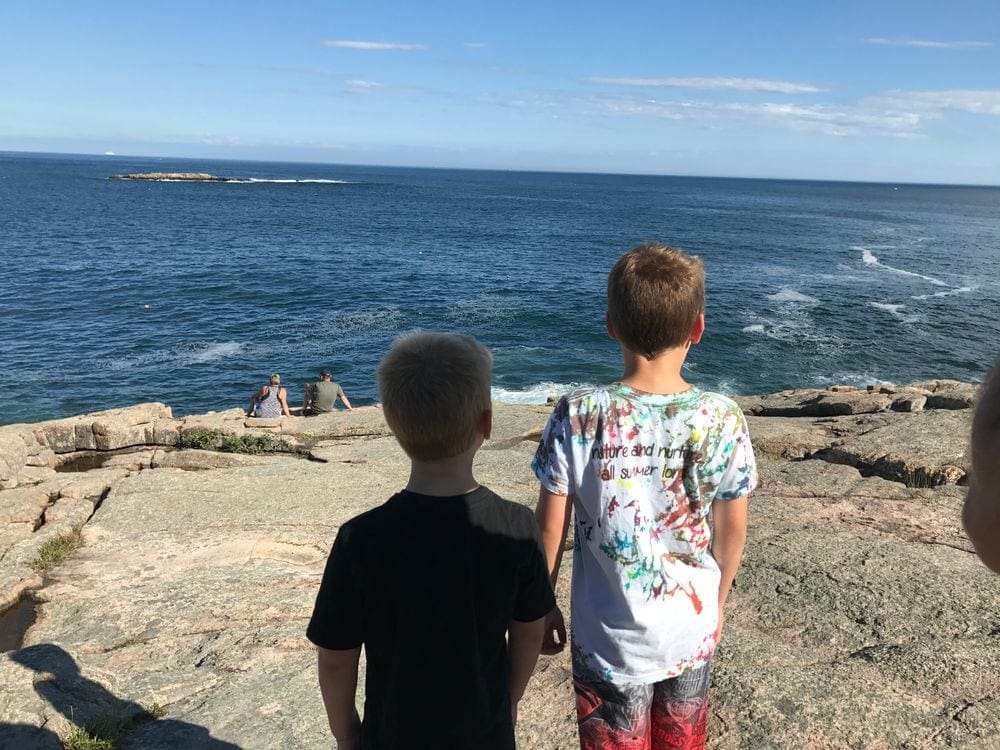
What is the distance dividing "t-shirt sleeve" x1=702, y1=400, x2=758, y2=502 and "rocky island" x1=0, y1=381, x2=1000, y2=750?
75.3 inches

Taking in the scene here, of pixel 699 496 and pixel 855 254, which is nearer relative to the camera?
pixel 699 496

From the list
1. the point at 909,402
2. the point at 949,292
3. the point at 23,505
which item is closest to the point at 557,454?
the point at 23,505

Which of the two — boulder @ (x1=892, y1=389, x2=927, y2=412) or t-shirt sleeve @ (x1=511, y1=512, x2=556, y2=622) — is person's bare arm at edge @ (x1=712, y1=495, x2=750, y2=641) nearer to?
t-shirt sleeve @ (x1=511, y1=512, x2=556, y2=622)

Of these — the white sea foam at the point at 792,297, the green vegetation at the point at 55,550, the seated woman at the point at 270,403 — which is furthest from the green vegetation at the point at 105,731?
the white sea foam at the point at 792,297

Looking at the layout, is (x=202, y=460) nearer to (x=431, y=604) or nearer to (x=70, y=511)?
(x=70, y=511)

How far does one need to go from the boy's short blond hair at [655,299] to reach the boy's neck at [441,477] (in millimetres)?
786

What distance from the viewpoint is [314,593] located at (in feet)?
19.8

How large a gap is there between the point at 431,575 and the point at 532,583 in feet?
1.31

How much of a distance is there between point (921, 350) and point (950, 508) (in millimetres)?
28053

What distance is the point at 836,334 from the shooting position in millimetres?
33188

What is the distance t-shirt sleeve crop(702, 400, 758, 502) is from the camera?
2.60m

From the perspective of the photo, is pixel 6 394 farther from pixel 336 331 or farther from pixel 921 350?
pixel 921 350

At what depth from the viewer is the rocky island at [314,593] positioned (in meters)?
4.01

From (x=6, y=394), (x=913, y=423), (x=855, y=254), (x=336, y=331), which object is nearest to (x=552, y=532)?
(x=913, y=423)
